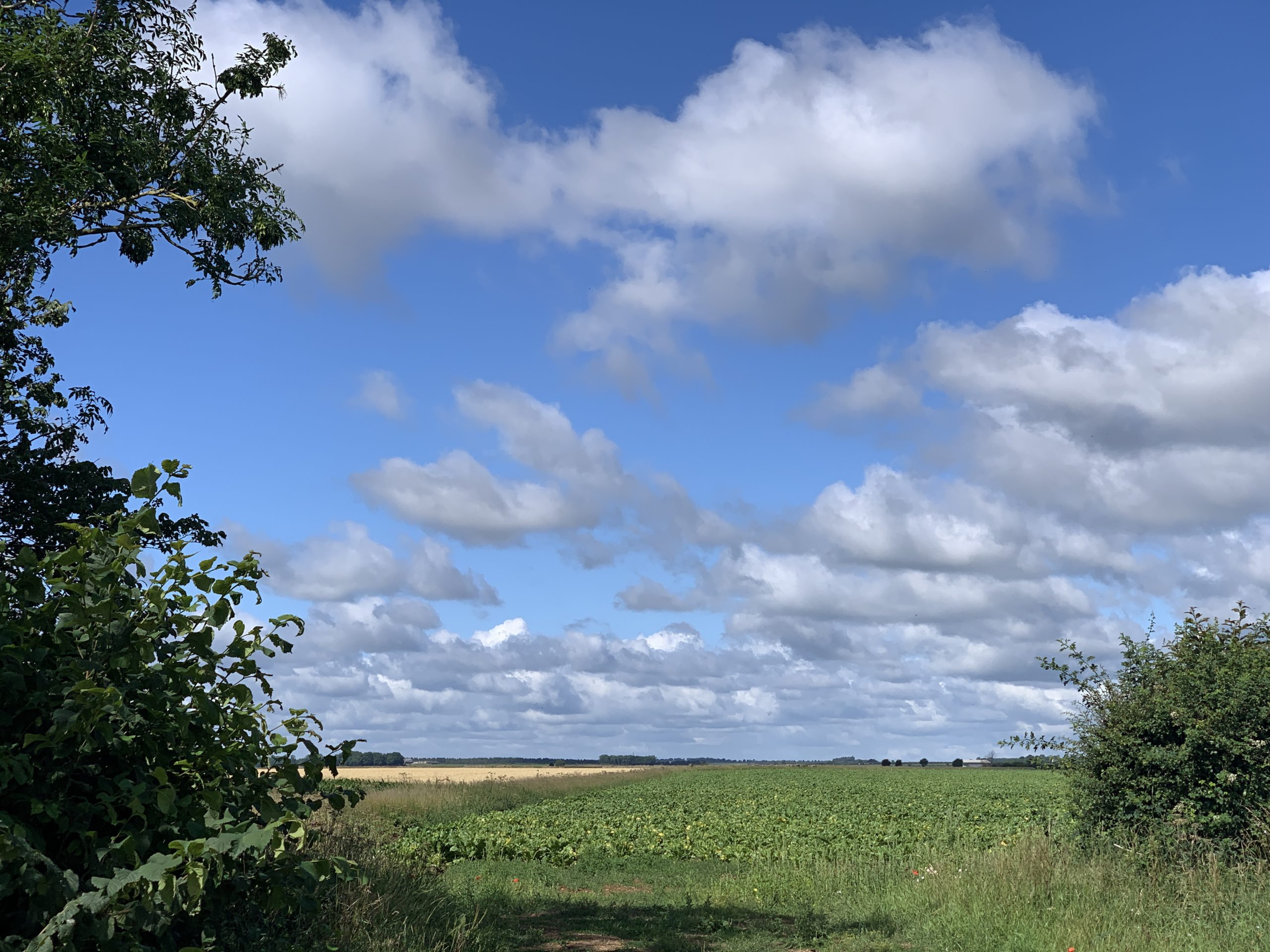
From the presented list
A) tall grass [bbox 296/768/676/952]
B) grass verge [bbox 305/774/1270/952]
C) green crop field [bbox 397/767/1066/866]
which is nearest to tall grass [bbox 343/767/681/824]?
green crop field [bbox 397/767/1066/866]

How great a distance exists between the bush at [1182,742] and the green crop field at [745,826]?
1.82m

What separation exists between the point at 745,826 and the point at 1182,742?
48.5 ft

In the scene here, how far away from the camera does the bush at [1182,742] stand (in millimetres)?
12469

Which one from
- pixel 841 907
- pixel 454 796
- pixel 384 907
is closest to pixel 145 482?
pixel 384 907

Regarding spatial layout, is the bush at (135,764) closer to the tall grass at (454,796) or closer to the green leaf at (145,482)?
the green leaf at (145,482)

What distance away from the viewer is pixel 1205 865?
11.8m

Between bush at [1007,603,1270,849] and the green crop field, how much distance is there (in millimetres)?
1816

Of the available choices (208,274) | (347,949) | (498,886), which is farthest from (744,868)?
(208,274)

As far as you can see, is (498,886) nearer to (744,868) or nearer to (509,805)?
(744,868)

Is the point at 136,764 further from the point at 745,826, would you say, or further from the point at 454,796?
the point at 454,796

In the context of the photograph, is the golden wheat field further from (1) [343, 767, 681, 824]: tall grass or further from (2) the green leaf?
(2) the green leaf

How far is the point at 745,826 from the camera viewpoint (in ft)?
85.0

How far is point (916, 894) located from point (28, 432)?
17431mm

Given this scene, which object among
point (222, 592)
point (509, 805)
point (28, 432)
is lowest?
point (509, 805)
